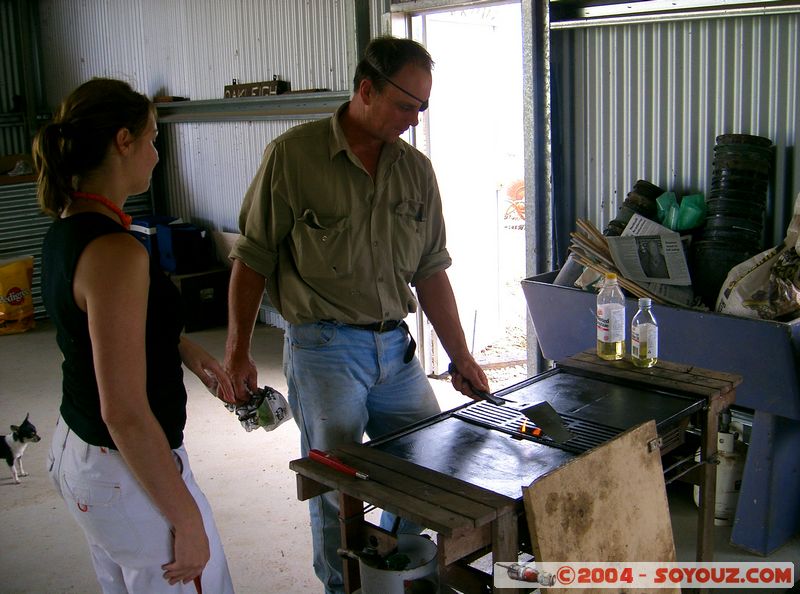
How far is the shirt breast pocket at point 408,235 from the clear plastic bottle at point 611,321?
1.90 ft

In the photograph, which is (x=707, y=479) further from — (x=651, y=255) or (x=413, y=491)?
(x=651, y=255)

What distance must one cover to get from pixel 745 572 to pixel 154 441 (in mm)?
2363

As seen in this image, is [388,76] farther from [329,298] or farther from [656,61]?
[656,61]

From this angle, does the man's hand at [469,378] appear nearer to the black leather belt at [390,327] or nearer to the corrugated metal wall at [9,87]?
the black leather belt at [390,327]

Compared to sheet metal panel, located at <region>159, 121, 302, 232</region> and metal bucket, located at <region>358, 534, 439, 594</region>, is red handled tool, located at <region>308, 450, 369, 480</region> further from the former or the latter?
sheet metal panel, located at <region>159, 121, 302, 232</region>

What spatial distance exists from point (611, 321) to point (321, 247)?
2.98 feet

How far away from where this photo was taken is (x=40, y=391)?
5465mm

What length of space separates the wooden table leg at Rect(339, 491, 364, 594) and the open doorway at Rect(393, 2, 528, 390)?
3156mm

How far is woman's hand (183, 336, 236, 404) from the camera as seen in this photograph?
1.98 meters

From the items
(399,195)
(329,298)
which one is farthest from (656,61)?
(329,298)

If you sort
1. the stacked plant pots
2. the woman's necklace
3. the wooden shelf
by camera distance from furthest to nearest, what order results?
the wooden shelf → the stacked plant pots → the woman's necklace

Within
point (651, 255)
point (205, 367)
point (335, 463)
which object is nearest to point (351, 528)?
point (335, 463)

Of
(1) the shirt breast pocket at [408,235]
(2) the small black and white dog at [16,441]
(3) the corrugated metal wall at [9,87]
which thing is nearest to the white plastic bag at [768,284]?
(1) the shirt breast pocket at [408,235]

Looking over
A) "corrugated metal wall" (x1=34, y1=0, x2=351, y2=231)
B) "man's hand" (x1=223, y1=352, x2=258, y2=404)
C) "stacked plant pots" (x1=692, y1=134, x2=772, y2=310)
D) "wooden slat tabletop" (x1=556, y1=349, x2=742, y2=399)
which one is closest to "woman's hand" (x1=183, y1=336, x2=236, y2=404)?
"man's hand" (x1=223, y1=352, x2=258, y2=404)
